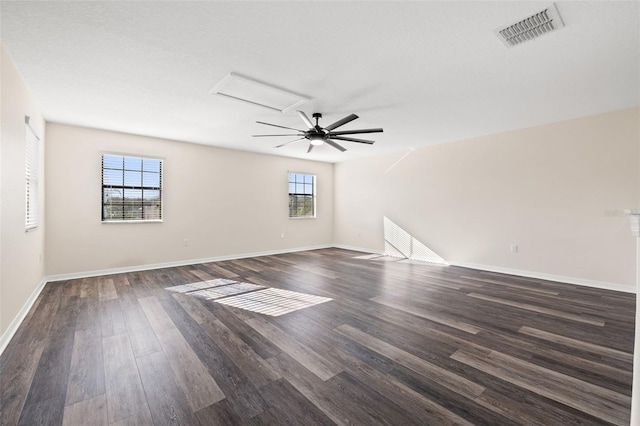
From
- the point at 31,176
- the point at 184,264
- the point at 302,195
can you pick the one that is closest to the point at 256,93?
the point at 31,176

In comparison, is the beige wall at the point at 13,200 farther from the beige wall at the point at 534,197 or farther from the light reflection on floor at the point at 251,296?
the beige wall at the point at 534,197

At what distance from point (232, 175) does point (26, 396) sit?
5.13 m

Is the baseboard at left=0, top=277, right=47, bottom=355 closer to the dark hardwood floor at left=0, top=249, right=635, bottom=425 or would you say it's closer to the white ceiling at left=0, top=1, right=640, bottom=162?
the dark hardwood floor at left=0, top=249, right=635, bottom=425

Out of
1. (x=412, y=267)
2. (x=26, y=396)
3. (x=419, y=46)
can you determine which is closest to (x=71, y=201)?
(x=26, y=396)

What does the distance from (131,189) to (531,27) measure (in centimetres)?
610

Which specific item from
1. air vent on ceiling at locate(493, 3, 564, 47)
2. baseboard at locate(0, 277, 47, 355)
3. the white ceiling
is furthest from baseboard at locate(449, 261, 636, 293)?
baseboard at locate(0, 277, 47, 355)

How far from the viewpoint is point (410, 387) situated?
5.89 feet

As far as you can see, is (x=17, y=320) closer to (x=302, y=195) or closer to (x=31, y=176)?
(x=31, y=176)

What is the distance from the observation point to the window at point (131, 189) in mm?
4969

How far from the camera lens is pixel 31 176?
358 centimetres

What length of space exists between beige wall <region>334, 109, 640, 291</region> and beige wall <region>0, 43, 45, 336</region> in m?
6.34

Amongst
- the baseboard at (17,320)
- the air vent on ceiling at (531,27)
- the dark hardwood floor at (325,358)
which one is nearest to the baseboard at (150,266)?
the baseboard at (17,320)

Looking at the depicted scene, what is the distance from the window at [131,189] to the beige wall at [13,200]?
160 cm

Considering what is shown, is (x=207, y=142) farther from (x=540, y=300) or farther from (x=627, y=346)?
(x=627, y=346)
